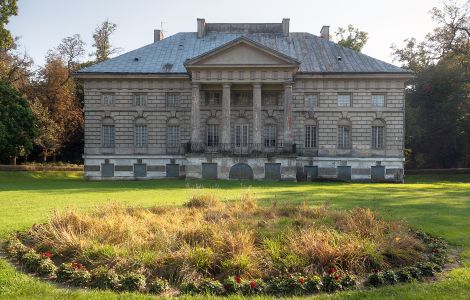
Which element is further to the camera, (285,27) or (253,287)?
(285,27)

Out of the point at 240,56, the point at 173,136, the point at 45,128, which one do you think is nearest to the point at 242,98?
the point at 240,56

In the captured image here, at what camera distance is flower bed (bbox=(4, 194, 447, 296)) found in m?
8.05

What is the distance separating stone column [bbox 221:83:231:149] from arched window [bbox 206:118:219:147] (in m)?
3.84

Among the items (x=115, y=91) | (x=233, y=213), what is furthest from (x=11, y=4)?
(x=233, y=213)

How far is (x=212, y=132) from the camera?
148 ft

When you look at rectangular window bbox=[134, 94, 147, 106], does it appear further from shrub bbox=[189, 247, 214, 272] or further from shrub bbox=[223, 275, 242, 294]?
shrub bbox=[223, 275, 242, 294]

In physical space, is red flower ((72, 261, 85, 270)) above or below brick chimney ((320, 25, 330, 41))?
below

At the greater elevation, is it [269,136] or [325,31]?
[325,31]

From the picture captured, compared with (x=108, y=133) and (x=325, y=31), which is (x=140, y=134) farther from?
(x=325, y=31)

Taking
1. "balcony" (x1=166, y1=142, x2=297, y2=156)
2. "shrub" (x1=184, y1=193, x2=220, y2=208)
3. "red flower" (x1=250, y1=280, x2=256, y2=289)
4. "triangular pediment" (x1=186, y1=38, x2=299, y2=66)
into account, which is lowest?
"red flower" (x1=250, y1=280, x2=256, y2=289)

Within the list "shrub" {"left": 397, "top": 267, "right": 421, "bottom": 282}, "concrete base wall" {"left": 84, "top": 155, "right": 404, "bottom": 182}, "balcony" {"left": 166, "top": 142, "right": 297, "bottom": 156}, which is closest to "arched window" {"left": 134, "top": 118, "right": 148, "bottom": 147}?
"concrete base wall" {"left": 84, "top": 155, "right": 404, "bottom": 182}

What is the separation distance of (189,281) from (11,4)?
3483 centimetres

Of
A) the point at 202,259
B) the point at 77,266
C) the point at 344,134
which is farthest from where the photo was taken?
the point at 344,134

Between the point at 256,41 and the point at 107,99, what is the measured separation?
1591cm
